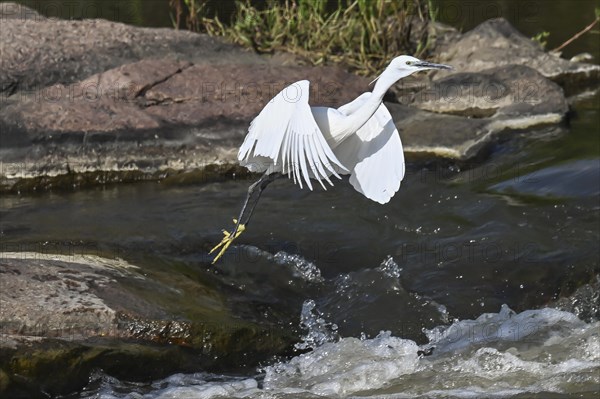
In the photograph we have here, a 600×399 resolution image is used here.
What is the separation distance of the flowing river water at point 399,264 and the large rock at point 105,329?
101 millimetres

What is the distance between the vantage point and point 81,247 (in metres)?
6.18

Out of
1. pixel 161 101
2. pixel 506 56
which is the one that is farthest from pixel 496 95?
pixel 161 101

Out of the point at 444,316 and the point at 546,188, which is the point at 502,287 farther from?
the point at 546,188

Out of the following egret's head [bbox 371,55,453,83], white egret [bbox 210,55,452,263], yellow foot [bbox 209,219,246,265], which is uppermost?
egret's head [bbox 371,55,453,83]

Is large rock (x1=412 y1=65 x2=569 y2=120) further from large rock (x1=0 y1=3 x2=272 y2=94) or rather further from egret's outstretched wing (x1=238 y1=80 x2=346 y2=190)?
egret's outstretched wing (x1=238 y1=80 x2=346 y2=190)

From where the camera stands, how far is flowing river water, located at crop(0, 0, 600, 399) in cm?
530

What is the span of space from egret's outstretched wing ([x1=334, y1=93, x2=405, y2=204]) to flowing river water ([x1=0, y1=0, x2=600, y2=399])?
2.38 ft

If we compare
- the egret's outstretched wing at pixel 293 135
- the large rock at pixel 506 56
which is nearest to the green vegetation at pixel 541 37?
the large rock at pixel 506 56

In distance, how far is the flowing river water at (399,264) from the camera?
5297mm

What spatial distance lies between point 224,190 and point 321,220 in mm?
951

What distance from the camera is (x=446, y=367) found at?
5418 mm

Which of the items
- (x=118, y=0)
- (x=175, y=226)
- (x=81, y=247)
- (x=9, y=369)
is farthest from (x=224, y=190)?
(x=118, y=0)

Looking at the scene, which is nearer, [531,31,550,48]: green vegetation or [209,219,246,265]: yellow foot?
[209,219,246,265]: yellow foot

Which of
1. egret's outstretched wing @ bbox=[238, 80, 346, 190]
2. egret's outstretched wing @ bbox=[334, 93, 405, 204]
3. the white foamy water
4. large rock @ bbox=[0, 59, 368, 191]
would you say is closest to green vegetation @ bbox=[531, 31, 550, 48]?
large rock @ bbox=[0, 59, 368, 191]
